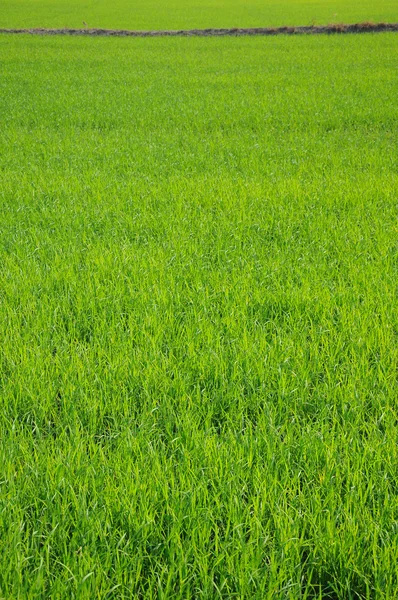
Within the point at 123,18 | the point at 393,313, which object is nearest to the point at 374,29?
the point at 123,18

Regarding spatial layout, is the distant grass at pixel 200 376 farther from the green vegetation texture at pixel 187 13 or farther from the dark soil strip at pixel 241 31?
the green vegetation texture at pixel 187 13

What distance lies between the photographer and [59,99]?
46.0ft

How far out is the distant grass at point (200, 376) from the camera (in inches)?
79.7

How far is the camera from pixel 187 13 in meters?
38.8

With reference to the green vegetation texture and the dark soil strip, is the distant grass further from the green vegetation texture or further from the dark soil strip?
the green vegetation texture

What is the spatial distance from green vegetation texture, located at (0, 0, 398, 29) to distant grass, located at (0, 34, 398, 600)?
26.8 metres

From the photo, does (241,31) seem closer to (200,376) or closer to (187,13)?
(187,13)

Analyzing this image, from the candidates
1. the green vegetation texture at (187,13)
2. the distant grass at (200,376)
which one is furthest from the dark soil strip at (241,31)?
the distant grass at (200,376)

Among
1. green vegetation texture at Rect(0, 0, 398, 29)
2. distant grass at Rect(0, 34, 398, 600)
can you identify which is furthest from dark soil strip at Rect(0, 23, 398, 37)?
distant grass at Rect(0, 34, 398, 600)

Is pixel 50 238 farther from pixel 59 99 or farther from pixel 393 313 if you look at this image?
pixel 59 99

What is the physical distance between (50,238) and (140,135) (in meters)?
5.57

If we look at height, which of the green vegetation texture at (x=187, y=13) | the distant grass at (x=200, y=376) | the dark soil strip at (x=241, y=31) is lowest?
the distant grass at (x=200, y=376)

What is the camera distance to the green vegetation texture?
33.5 meters

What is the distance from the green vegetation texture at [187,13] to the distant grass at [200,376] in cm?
2679
